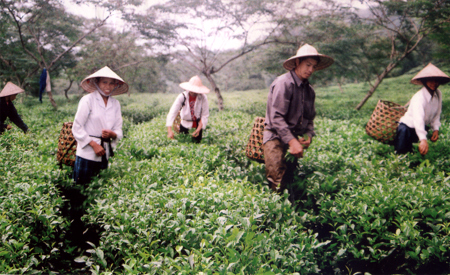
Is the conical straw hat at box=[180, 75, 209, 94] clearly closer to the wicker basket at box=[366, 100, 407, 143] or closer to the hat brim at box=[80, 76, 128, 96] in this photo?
the hat brim at box=[80, 76, 128, 96]

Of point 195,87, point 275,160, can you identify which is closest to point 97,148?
point 275,160

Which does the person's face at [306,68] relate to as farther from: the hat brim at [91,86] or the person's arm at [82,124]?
the person's arm at [82,124]

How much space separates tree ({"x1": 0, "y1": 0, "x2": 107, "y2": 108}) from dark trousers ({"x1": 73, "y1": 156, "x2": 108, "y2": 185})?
815 centimetres

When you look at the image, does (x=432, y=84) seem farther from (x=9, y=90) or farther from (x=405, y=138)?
(x=9, y=90)

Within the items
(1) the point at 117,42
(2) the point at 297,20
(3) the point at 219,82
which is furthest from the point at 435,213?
(3) the point at 219,82

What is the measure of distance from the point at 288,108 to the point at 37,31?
44.5ft

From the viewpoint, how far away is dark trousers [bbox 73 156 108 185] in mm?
3198

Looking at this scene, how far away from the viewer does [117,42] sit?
47.4 ft

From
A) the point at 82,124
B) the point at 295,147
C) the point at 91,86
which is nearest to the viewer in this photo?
the point at 295,147

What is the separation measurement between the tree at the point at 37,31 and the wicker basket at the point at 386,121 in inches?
361

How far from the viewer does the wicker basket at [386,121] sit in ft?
14.1

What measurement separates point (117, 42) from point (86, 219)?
13.6 meters

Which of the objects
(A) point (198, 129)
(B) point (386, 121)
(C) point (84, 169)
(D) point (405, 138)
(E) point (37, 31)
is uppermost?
(E) point (37, 31)

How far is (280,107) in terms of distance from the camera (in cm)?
292
